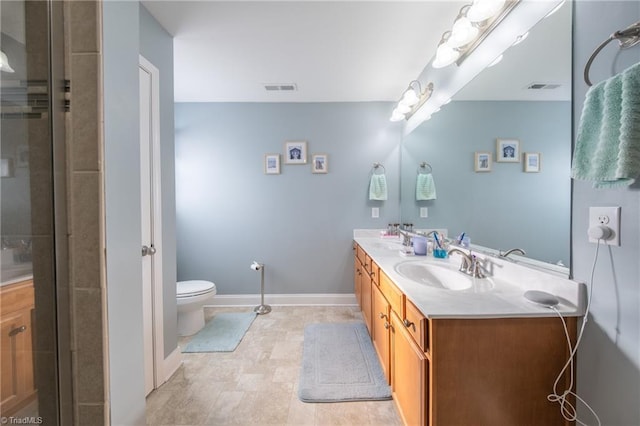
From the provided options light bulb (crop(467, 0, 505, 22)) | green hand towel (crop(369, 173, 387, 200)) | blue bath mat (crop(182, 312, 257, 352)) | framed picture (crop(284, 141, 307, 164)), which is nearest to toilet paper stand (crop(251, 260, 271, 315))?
blue bath mat (crop(182, 312, 257, 352))

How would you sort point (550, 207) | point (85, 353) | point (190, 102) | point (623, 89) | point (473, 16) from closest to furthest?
1. point (85, 353)
2. point (623, 89)
3. point (550, 207)
4. point (473, 16)
5. point (190, 102)

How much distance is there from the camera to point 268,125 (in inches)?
115

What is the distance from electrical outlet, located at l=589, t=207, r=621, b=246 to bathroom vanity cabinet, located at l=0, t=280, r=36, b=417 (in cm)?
153

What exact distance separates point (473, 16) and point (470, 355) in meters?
1.61

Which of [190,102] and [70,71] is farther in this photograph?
[190,102]

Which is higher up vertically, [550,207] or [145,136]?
[145,136]

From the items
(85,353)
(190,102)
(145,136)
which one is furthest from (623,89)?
(190,102)

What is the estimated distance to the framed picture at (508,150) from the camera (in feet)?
4.23

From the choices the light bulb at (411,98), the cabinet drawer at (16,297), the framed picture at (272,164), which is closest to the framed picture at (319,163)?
the framed picture at (272,164)

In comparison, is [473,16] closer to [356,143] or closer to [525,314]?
[525,314]

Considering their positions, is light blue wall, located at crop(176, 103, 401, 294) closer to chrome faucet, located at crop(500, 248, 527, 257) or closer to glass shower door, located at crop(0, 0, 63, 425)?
chrome faucet, located at crop(500, 248, 527, 257)

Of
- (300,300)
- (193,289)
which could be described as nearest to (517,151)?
(300,300)

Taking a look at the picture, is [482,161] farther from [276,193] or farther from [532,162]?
[276,193]

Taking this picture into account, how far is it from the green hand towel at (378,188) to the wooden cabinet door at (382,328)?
1221 millimetres
